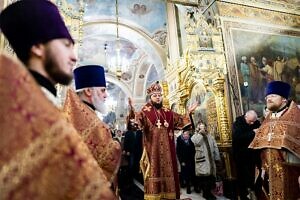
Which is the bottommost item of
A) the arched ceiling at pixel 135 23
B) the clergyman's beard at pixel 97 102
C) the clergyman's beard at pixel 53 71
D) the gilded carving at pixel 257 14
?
the clergyman's beard at pixel 53 71

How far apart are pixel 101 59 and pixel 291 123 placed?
17337 millimetres

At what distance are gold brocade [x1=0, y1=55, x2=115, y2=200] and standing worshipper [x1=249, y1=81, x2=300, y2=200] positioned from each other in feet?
11.5

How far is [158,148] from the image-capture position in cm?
504

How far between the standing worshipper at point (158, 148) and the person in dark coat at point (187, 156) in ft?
9.11

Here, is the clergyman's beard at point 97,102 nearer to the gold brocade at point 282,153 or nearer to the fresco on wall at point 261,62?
the gold brocade at point 282,153

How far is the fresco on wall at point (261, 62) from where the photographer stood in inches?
357

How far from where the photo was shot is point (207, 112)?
30.5 ft

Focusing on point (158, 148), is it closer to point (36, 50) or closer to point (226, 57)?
point (36, 50)

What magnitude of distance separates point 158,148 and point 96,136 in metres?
2.77

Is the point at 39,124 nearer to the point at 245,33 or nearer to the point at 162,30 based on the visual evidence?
the point at 245,33

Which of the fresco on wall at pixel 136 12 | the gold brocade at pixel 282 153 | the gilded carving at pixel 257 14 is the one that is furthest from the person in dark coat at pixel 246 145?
the fresco on wall at pixel 136 12

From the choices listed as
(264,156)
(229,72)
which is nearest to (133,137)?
(229,72)

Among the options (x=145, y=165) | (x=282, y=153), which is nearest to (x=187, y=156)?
(x=145, y=165)

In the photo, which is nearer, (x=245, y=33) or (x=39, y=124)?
(x=39, y=124)
